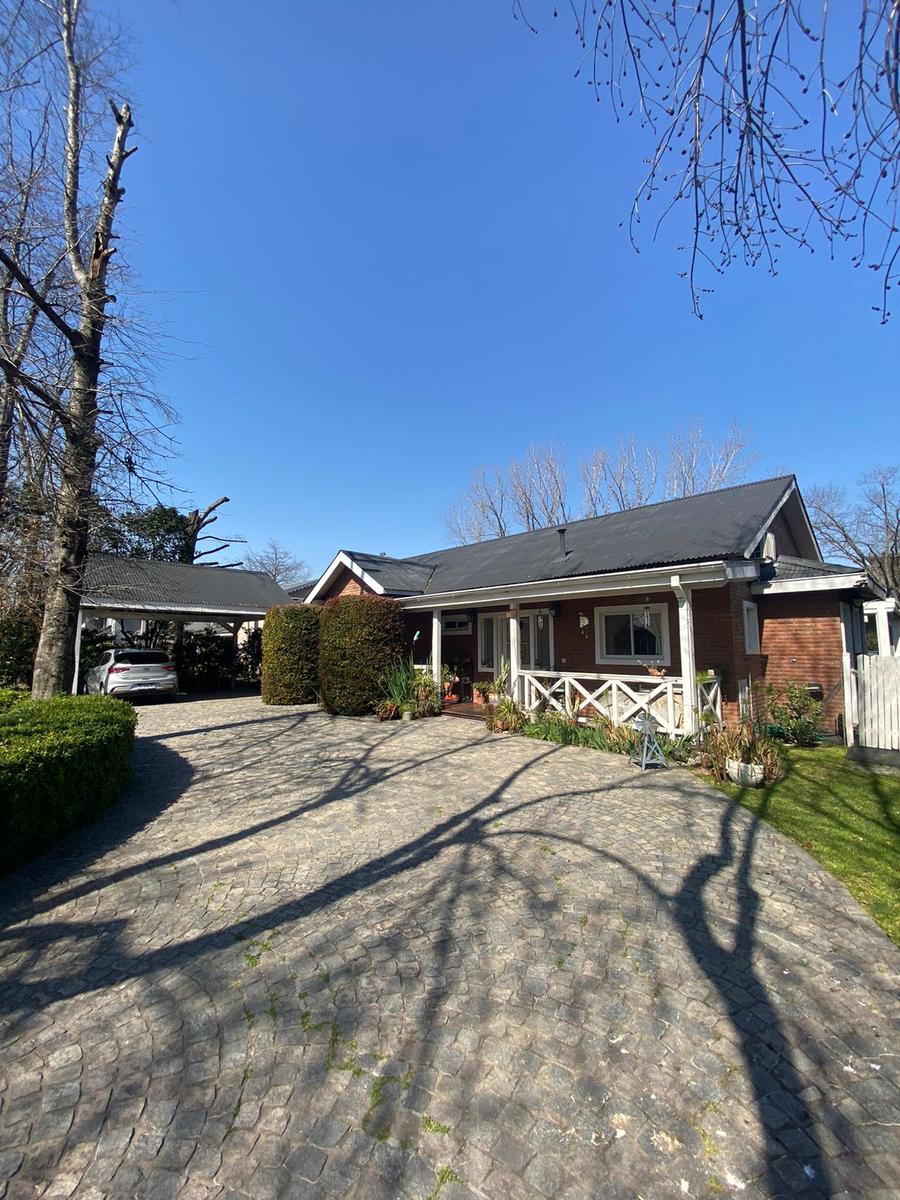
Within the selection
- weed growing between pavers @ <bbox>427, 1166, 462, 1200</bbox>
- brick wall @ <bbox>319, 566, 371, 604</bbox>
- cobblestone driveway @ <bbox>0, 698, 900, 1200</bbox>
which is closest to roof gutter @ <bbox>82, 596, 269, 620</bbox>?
brick wall @ <bbox>319, 566, 371, 604</bbox>

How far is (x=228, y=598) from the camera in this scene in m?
20.4

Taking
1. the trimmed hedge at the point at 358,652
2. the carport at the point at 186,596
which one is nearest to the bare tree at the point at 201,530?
the carport at the point at 186,596

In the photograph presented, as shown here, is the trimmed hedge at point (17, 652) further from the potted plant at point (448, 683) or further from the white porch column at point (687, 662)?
the white porch column at point (687, 662)

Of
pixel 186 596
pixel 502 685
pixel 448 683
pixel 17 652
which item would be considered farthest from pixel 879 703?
pixel 17 652

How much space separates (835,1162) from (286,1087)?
2.27 m

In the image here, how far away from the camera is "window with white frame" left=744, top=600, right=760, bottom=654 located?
34.6ft

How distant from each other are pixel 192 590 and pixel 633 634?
16.1m

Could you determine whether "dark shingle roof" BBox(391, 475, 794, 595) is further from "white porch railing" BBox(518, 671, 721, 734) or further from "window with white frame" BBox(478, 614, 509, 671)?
"white porch railing" BBox(518, 671, 721, 734)

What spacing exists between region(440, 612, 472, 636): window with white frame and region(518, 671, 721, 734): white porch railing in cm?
388

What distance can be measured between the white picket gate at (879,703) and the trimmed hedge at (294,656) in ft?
40.2

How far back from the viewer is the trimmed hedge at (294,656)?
A: 15.1 metres

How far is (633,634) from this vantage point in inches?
453

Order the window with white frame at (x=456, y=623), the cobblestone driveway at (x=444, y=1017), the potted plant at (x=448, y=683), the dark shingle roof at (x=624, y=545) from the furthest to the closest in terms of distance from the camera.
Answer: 1. the window with white frame at (x=456, y=623)
2. the potted plant at (x=448, y=683)
3. the dark shingle roof at (x=624, y=545)
4. the cobblestone driveway at (x=444, y=1017)

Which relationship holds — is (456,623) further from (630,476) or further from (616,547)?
(630,476)
